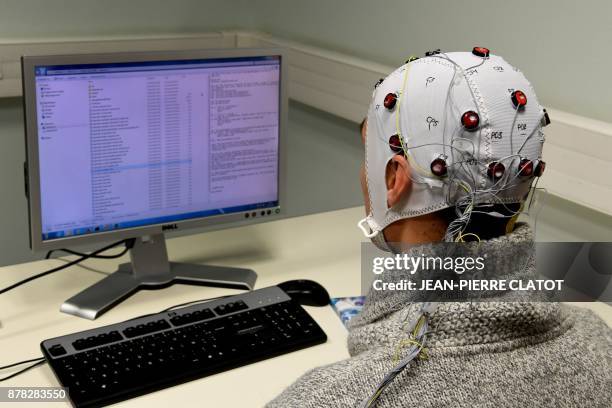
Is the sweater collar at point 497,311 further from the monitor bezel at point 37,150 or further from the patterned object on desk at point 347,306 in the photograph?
the monitor bezel at point 37,150

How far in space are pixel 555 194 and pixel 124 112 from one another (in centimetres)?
90

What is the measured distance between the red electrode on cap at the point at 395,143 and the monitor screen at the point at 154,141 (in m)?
0.62

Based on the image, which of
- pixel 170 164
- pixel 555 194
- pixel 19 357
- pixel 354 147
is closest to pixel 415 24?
pixel 354 147

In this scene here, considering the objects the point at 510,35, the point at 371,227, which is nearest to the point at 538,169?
the point at 371,227

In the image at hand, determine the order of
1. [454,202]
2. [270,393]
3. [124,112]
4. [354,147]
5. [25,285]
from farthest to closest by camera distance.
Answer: [354,147] → [25,285] → [124,112] → [270,393] → [454,202]

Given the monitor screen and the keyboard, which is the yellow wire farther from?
the monitor screen

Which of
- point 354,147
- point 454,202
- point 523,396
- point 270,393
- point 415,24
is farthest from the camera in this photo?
point 354,147

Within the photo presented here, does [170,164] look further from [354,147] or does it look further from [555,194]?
[354,147]

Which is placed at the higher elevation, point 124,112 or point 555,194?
point 124,112

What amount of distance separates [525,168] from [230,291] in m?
0.78

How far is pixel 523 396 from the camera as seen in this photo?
82 cm

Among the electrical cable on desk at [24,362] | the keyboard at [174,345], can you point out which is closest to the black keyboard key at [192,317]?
the keyboard at [174,345]

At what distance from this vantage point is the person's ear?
3.10ft

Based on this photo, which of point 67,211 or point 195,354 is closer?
point 195,354
